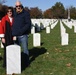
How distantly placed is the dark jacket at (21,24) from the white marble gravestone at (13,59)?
737mm

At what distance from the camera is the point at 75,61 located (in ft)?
33.9

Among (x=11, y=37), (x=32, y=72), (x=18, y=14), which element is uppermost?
(x=18, y=14)

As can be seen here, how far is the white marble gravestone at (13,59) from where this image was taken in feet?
27.3

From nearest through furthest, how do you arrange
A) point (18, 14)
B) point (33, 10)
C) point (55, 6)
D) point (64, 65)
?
point (18, 14) → point (64, 65) → point (33, 10) → point (55, 6)

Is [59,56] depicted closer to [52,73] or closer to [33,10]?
[52,73]

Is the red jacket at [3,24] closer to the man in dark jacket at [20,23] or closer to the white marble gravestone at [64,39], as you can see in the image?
the man in dark jacket at [20,23]

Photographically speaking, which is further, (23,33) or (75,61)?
(75,61)

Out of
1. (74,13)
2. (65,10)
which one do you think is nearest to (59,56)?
(74,13)

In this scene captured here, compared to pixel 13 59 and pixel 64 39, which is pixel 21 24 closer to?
pixel 13 59

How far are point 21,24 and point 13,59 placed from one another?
1130 millimetres

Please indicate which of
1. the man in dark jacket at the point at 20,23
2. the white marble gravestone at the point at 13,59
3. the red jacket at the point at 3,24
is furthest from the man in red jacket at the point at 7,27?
the white marble gravestone at the point at 13,59

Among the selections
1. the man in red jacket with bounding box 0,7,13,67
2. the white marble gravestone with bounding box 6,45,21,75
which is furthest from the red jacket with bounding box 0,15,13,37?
the white marble gravestone with bounding box 6,45,21,75

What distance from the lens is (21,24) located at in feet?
29.3

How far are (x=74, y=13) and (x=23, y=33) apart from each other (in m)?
116
